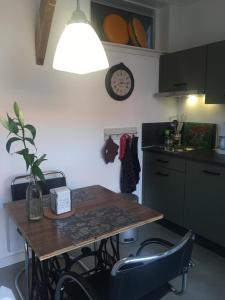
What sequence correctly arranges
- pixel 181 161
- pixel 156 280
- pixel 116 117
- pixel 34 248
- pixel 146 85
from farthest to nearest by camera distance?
pixel 146 85, pixel 116 117, pixel 181 161, pixel 34 248, pixel 156 280

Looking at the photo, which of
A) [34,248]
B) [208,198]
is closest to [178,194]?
[208,198]

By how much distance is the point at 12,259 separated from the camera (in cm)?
243

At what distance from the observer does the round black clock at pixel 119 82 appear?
2.82 meters

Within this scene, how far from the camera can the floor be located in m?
2.00

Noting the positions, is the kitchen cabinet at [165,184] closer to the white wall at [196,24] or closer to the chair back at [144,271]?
the white wall at [196,24]

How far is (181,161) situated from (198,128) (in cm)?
68

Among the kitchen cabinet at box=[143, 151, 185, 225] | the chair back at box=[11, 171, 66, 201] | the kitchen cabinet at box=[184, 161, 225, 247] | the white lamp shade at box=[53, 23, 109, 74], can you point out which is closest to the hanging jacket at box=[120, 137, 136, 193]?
the kitchen cabinet at box=[143, 151, 185, 225]

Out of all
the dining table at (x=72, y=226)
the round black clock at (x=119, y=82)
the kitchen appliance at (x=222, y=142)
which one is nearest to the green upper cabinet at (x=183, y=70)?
the round black clock at (x=119, y=82)

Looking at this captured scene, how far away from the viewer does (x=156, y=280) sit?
3.96 feet

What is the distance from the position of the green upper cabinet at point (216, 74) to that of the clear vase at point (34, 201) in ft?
6.49

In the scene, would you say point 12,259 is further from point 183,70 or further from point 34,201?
point 183,70

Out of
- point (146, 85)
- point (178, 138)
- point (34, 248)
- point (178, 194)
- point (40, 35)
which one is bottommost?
point (178, 194)

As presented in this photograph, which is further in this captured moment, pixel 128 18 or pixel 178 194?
pixel 128 18

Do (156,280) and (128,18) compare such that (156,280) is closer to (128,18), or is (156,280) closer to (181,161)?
(181,161)
